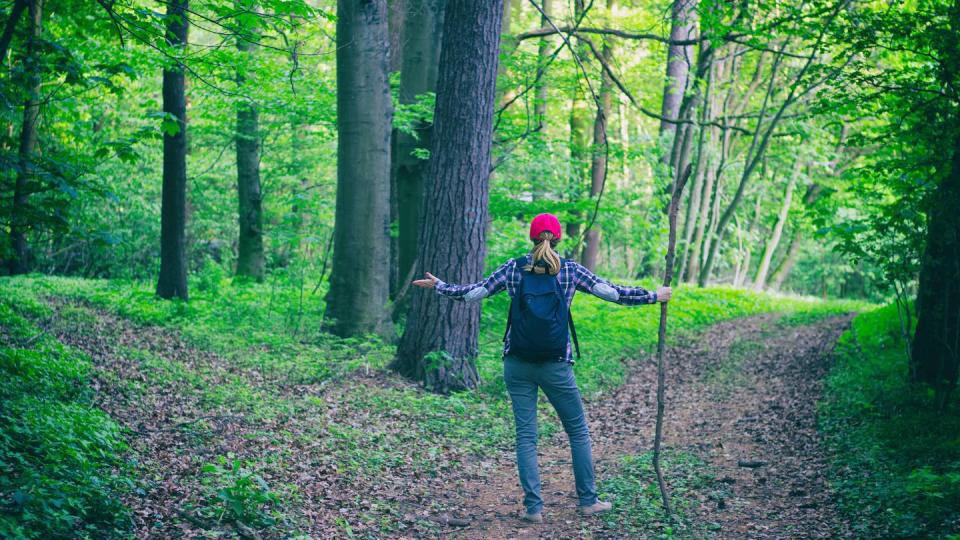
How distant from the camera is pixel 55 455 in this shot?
4.38 m

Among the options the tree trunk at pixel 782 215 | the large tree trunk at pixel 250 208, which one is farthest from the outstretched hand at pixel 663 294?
the tree trunk at pixel 782 215

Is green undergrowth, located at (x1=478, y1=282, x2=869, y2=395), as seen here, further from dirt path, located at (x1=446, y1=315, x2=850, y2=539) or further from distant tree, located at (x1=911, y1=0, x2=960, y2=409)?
distant tree, located at (x1=911, y1=0, x2=960, y2=409)

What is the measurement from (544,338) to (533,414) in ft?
2.26

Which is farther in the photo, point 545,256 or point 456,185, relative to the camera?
point 456,185

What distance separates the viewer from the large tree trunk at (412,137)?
11180 mm

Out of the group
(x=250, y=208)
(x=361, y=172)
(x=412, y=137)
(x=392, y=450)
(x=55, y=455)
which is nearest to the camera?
(x=55, y=455)

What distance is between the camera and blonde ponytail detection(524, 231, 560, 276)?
506 centimetres

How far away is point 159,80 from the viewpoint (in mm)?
20250

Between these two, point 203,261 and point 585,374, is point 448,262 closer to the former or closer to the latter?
point 585,374

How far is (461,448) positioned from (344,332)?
3755 millimetres

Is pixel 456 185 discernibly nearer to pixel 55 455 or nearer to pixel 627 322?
pixel 55 455

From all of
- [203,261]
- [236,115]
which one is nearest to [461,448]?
[236,115]

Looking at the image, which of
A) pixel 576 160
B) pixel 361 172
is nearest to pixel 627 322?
pixel 576 160

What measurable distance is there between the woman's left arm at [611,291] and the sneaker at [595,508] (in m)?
1.64
